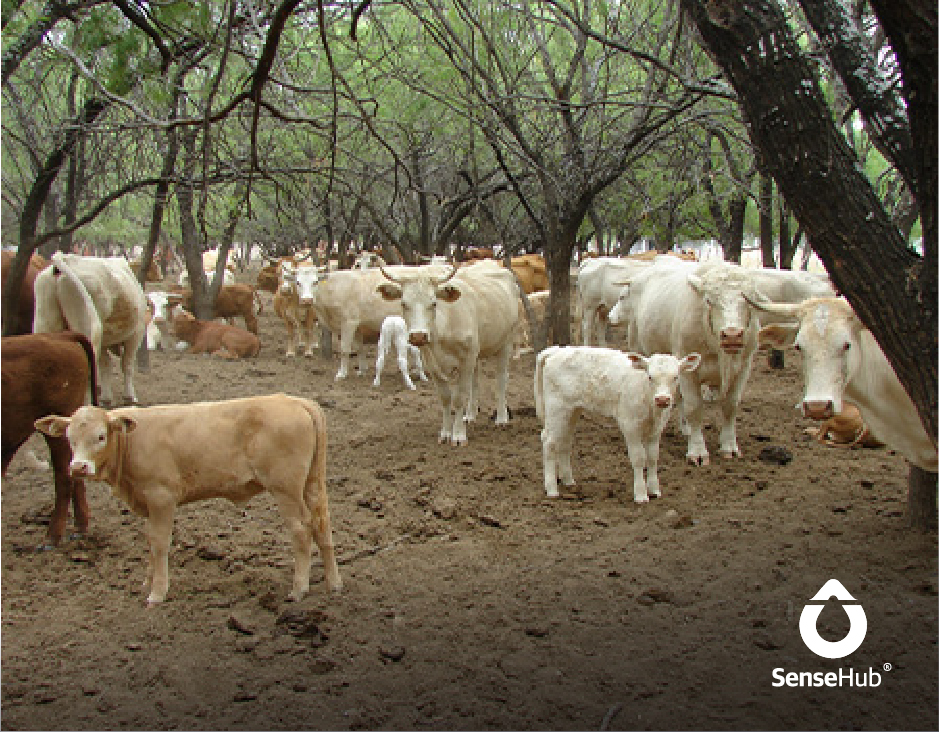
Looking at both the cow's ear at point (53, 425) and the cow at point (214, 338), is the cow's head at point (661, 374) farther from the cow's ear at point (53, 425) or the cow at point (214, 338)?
the cow at point (214, 338)

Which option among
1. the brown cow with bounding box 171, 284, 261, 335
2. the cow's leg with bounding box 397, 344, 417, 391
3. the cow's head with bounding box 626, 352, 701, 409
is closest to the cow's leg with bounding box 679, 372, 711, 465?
the cow's head with bounding box 626, 352, 701, 409

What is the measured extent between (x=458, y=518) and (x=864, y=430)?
12.9 ft

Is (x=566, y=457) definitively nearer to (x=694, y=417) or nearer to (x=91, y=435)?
(x=694, y=417)

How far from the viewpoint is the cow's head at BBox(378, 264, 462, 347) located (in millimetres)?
7692

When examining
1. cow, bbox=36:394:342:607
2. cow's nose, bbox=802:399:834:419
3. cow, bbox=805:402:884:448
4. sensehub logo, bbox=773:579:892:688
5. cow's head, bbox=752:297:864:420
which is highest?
cow's head, bbox=752:297:864:420

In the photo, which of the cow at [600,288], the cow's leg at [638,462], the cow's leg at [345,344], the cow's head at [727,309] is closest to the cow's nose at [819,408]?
the cow's leg at [638,462]

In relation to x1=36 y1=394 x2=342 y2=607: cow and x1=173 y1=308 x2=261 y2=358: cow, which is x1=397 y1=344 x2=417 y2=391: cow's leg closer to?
x1=173 y1=308 x2=261 y2=358: cow

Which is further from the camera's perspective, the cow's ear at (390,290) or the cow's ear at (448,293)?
the cow's ear at (390,290)

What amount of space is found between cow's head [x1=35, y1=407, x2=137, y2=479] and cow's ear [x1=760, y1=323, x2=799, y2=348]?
3.70 m

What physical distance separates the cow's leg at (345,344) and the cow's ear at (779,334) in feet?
25.4

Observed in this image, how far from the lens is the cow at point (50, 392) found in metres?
4.77

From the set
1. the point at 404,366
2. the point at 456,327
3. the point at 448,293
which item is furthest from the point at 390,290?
the point at 404,366

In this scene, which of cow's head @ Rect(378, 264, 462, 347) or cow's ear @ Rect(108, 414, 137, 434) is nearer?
cow's ear @ Rect(108, 414, 137, 434)

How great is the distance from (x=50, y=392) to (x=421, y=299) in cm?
357
